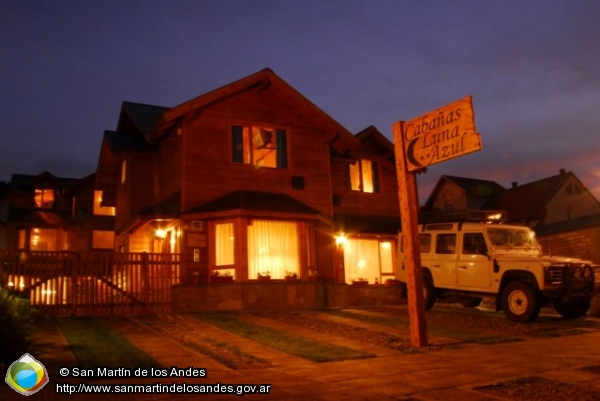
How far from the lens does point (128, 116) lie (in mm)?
25062

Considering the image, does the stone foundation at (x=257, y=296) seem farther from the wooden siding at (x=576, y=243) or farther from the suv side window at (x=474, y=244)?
the wooden siding at (x=576, y=243)

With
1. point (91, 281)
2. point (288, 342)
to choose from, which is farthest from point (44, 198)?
point (288, 342)

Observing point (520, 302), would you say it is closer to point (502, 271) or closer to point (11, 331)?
point (502, 271)

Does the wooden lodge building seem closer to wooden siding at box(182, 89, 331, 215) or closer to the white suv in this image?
wooden siding at box(182, 89, 331, 215)

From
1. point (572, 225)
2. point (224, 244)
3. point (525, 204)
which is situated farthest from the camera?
point (525, 204)

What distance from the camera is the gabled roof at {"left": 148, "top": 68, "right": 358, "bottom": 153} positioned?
18.8 metres

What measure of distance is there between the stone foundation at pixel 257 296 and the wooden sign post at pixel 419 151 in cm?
678

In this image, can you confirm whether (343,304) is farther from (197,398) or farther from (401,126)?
(197,398)

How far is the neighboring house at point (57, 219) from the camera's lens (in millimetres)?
37062

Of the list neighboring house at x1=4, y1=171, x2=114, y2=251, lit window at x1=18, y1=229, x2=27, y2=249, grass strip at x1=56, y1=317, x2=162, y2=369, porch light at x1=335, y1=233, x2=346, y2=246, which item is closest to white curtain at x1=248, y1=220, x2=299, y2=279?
porch light at x1=335, y1=233, x2=346, y2=246

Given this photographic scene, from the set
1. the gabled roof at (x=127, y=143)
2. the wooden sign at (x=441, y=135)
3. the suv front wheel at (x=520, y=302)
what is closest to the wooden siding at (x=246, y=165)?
the gabled roof at (x=127, y=143)

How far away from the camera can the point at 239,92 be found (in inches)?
800

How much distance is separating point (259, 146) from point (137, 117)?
21.5 ft

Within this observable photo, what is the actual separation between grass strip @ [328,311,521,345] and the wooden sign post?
1.42m
